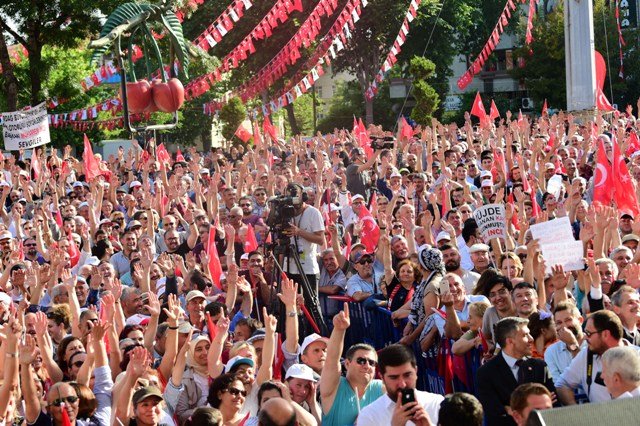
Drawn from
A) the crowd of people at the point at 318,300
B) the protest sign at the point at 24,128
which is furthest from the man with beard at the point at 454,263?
the protest sign at the point at 24,128

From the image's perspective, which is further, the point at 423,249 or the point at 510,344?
the point at 423,249

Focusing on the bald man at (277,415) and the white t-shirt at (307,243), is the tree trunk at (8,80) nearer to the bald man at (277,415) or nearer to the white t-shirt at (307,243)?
the white t-shirt at (307,243)

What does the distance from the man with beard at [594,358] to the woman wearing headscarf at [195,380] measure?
2235 mm

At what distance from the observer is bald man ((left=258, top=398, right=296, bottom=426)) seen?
5727 mm

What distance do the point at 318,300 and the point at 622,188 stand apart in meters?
4.15

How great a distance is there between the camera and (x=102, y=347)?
755 cm

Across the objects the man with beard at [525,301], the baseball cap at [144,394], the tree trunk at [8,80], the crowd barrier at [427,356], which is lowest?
the crowd barrier at [427,356]

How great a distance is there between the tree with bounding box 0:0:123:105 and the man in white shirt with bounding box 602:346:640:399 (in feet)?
76.2

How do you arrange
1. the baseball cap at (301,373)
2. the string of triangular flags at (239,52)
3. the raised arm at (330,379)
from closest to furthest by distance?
the raised arm at (330,379) < the baseball cap at (301,373) < the string of triangular flags at (239,52)

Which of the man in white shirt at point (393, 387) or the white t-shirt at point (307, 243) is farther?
the white t-shirt at point (307, 243)

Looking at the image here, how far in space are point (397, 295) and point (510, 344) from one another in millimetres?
3186

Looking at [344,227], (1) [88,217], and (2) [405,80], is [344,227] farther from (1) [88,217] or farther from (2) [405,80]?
(2) [405,80]

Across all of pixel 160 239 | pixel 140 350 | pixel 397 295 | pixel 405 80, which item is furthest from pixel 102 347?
pixel 405 80

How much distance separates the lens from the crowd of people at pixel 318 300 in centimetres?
687
